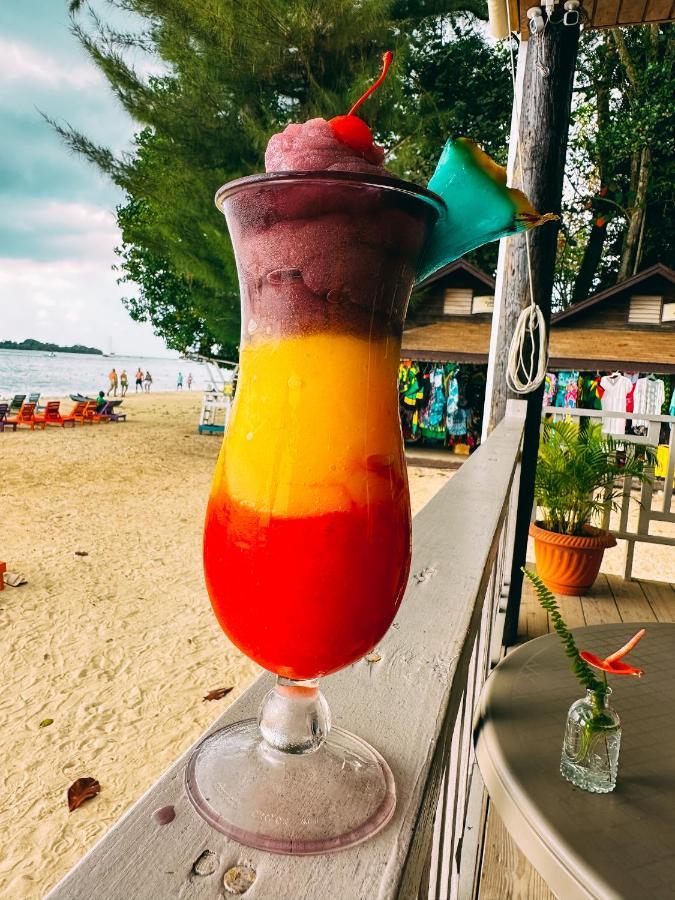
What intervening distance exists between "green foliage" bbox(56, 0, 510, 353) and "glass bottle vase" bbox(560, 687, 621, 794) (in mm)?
11314

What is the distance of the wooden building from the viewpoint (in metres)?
11.6

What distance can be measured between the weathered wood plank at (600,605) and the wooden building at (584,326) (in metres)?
8.32

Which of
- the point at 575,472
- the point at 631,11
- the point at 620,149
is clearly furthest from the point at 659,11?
the point at 620,149

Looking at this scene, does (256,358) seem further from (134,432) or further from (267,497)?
(134,432)

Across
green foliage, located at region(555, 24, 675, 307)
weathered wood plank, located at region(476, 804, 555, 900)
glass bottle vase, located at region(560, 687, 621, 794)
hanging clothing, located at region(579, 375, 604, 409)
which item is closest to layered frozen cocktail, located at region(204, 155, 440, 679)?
glass bottle vase, located at region(560, 687, 621, 794)

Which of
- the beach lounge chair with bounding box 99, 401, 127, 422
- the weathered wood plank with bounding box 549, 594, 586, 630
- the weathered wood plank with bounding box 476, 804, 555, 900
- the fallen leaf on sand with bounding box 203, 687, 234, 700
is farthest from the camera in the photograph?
the beach lounge chair with bounding box 99, 401, 127, 422

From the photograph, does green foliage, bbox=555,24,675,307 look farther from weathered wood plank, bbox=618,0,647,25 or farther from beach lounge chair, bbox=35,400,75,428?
beach lounge chair, bbox=35,400,75,428

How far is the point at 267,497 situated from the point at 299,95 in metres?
13.8

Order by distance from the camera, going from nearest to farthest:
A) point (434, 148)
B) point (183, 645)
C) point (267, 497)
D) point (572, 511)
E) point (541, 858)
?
point (267, 497), point (541, 858), point (572, 511), point (183, 645), point (434, 148)

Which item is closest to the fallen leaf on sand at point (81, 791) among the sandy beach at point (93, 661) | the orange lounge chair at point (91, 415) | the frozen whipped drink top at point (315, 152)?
the sandy beach at point (93, 661)

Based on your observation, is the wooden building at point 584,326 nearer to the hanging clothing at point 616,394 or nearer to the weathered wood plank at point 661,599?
the hanging clothing at point 616,394

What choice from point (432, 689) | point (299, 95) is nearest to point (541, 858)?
point (432, 689)

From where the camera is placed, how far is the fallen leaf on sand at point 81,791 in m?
2.93

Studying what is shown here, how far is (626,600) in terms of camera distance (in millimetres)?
3945
